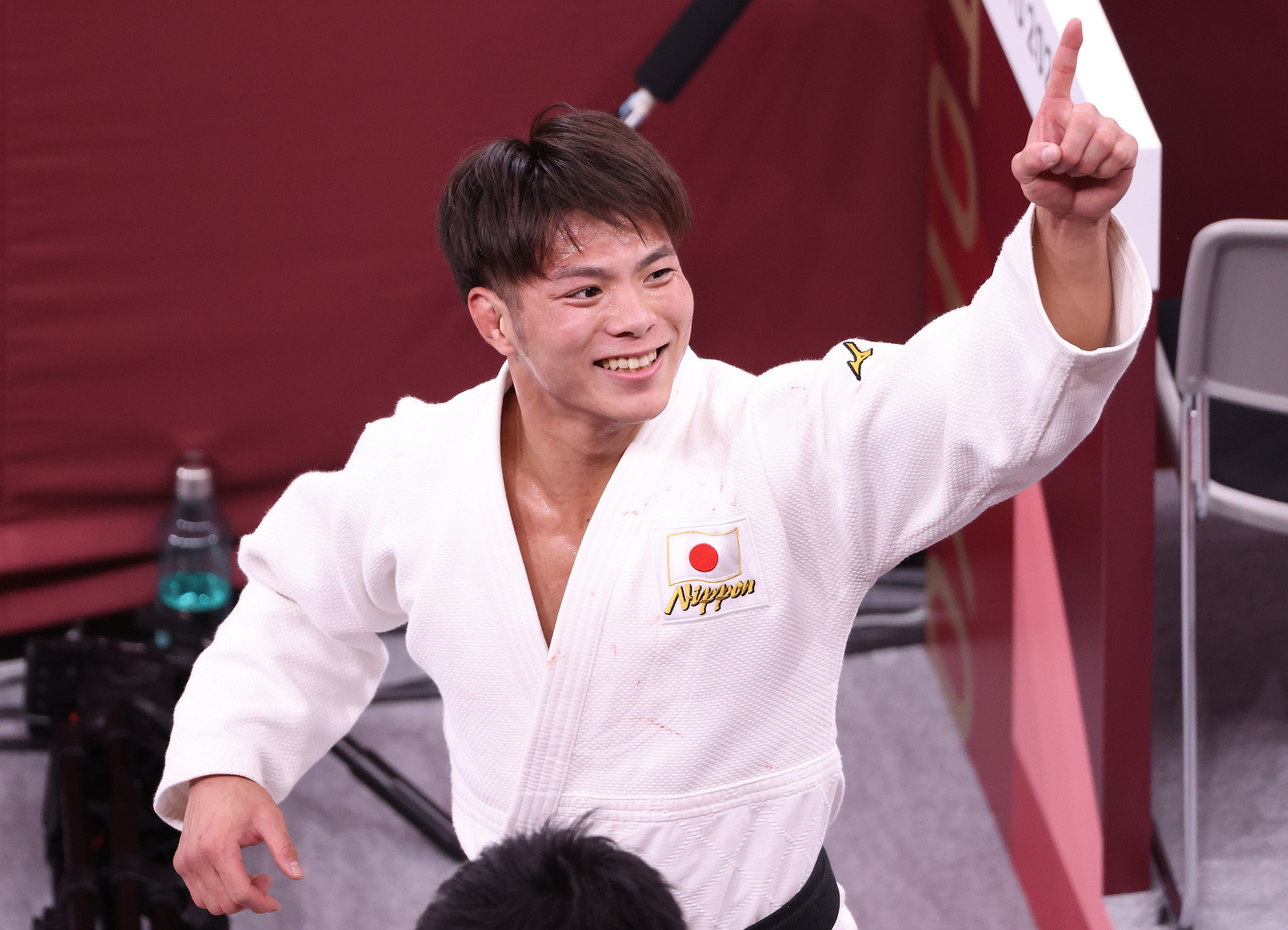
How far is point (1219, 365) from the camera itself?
1784mm

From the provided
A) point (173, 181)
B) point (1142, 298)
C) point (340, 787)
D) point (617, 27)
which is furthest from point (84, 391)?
point (1142, 298)

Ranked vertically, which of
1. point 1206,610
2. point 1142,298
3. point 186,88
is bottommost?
point 1206,610

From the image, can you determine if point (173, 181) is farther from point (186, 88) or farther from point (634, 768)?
point (634, 768)

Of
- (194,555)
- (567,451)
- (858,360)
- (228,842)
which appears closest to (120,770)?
(194,555)

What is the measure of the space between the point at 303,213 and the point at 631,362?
4.97 ft

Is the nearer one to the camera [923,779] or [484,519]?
[484,519]

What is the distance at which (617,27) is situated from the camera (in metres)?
2.60

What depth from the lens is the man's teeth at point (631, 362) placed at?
125 centimetres

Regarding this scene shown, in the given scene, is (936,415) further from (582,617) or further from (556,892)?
(556,892)

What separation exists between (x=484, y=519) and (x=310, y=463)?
1.48 meters

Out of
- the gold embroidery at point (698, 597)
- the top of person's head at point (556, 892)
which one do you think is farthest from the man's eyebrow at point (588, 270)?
the top of person's head at point (556, 892)

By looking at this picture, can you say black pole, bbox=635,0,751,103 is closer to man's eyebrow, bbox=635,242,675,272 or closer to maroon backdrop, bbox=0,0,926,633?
maroon backdrop, bbox=0,0,926,633

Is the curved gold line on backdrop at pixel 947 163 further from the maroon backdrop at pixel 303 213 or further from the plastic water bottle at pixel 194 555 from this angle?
the plastic water bottle at pixel 194 555

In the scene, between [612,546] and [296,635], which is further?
[296,635]
